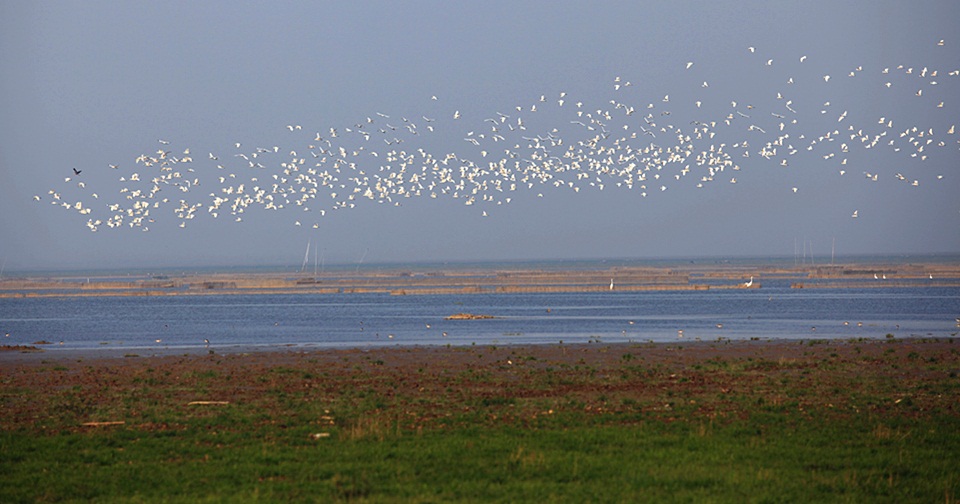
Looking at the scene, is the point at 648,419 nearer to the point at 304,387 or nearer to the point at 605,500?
the point at 605,500

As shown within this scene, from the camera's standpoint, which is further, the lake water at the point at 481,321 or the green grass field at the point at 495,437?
the lake water at the point at 481,321

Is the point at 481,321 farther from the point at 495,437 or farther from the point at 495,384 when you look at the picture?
the point at 495,437

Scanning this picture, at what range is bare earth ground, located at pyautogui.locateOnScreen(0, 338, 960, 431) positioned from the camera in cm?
2064

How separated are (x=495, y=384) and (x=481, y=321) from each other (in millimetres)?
32539

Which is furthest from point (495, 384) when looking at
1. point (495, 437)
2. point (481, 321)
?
point (481, 321)

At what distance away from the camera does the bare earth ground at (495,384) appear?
67.7ft

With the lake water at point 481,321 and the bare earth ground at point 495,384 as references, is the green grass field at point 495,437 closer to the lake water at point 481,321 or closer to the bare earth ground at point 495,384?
the bare earth ground at point 495,384

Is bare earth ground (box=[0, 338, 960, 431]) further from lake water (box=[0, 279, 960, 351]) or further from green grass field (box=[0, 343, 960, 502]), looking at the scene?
lake water (box=[0, 279, 960, 351])

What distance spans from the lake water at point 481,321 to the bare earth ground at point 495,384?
8.48 m

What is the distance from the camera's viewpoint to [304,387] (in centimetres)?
2516

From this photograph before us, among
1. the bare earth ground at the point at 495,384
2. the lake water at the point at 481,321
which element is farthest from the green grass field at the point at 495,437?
the lake water at the point at 481,321

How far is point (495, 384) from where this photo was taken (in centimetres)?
2559

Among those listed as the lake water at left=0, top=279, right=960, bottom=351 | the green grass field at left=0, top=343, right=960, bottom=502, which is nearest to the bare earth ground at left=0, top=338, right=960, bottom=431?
the green grass field at left=0, top=343, right=960, bottom=502

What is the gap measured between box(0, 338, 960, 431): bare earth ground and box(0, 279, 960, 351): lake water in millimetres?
8478
